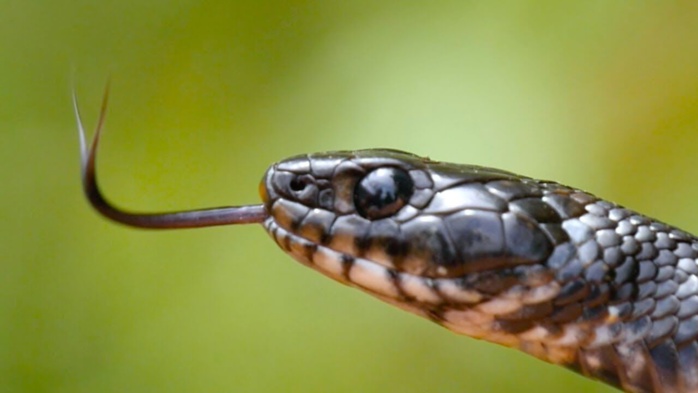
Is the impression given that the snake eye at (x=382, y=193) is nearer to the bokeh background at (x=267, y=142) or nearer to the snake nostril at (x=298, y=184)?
the snake nostril at (x=298, y=184)

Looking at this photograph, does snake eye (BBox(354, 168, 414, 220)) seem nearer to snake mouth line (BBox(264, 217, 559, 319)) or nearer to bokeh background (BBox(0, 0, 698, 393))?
snake mouth line (BBox(264, 217, 559, 319))

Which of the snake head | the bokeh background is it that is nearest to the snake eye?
the snake head

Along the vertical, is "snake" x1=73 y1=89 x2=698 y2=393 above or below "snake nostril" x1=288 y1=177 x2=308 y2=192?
below

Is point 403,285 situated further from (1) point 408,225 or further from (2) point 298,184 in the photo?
(2) point 298,184

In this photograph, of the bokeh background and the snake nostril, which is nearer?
the snake nostril

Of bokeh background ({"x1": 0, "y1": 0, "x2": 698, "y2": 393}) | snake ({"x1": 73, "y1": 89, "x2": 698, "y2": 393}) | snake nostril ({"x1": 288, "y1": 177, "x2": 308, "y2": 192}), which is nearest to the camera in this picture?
snake ({"x1": 73, "y1": 89, "x2": 698, "y2": 393})

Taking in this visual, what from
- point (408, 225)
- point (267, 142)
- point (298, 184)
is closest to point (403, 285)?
point (408, 225)

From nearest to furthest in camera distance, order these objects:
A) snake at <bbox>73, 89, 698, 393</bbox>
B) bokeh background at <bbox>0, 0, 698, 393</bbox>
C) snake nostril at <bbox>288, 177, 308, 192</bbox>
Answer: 1. snake at <bbox>73, 89, 698, 393</bbox>
2. snake nostril at <bbox>288, 177, 308, 192</bbox>
3. bokeh background at <bbox>0, 0, 698, 393</bbox>
